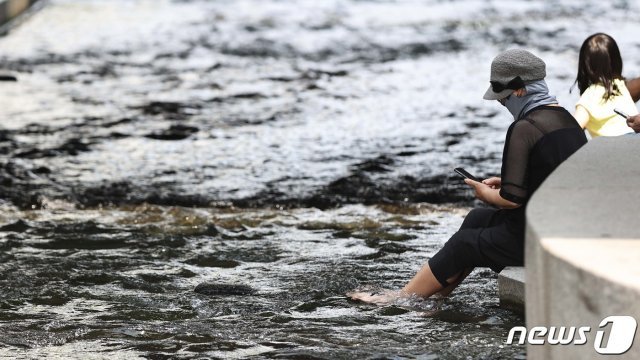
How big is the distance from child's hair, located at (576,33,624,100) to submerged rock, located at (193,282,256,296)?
269 centimetres

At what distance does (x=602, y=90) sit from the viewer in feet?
28.7

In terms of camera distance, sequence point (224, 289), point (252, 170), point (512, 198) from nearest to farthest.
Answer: point (512, 198) → point (224, 289) → point (252, 170)

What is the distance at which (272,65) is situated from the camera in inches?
768

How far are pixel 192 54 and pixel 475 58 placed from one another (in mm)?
4450

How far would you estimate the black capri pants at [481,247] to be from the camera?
700cm

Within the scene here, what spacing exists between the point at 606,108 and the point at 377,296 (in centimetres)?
220

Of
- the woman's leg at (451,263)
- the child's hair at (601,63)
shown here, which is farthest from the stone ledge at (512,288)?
the child's hair at (601,63)

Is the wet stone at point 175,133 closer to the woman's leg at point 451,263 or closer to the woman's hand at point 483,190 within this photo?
the woman's leg at point 451,263

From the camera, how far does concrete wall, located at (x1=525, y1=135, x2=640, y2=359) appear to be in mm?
4441

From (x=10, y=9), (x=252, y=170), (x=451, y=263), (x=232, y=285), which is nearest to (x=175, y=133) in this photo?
(x=252, y=170)

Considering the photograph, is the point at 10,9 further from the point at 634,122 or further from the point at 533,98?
the point at 533,98

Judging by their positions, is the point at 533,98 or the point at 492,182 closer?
the point at 533,98

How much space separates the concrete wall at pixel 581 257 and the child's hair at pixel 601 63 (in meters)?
3.06

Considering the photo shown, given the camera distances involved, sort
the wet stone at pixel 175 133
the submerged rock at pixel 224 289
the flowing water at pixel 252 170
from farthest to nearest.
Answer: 1. the wet stone at pixel 175 133
2. the submerged rock at pixel 224 289
3. the flowing water at pixel 252 170
